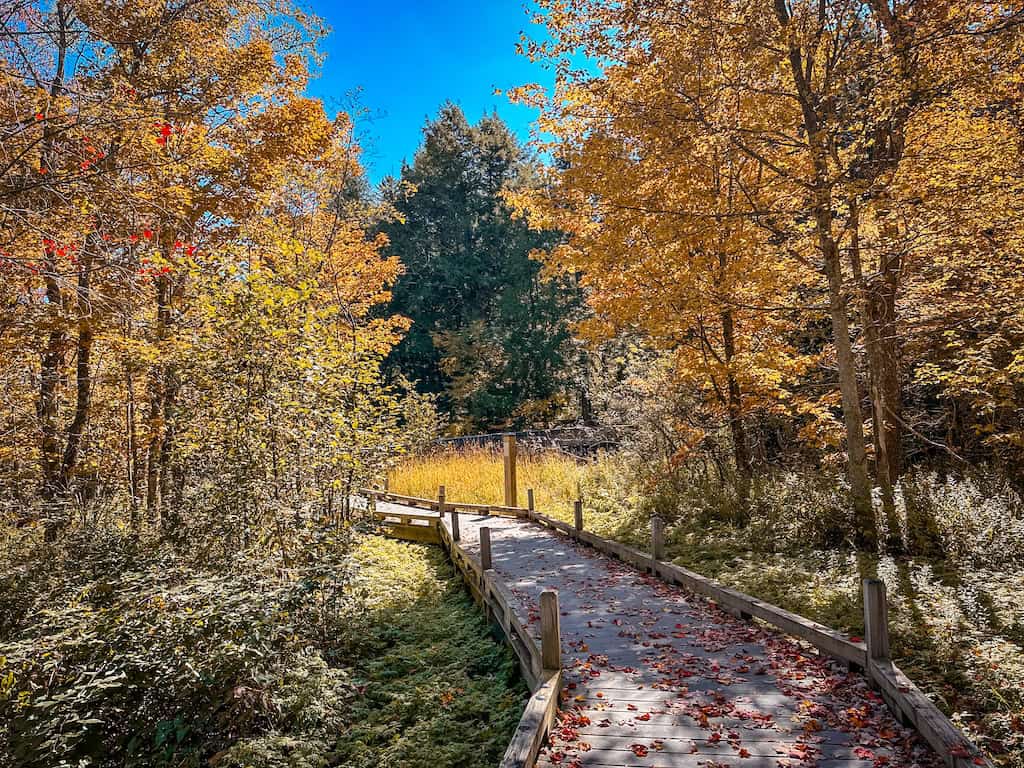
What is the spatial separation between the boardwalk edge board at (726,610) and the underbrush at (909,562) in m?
0.29

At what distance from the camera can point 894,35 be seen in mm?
7262

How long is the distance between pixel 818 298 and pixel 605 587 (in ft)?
18.8

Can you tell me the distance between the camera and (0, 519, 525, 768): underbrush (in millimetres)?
3682

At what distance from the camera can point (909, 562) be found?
21.6 feet

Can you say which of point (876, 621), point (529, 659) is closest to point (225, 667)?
point (529, 659)

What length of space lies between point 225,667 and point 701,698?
10.9 feet

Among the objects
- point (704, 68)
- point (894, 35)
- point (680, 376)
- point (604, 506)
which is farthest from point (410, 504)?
point (894, 35)

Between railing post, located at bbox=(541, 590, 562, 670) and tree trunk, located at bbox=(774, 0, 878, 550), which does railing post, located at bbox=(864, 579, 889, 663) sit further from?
tree trunk, located at bbox=(774, 0, 878, 550)

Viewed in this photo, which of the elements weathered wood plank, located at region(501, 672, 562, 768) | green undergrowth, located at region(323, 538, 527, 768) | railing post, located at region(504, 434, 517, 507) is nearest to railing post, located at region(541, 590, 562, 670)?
weathered wood plank, located at region(501, 672, 562, 768)

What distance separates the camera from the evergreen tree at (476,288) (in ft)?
94.7

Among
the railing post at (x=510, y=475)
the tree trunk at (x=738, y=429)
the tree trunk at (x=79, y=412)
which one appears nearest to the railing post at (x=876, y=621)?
the tree trunk at (x=738, y=429)

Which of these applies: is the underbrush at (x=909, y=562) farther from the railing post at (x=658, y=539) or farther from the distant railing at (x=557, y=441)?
the distant railing at (x=557, y=441)

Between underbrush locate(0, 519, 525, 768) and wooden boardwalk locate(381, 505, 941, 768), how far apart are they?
0.74 m

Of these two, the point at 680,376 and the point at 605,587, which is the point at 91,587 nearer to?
the point at 605,587
